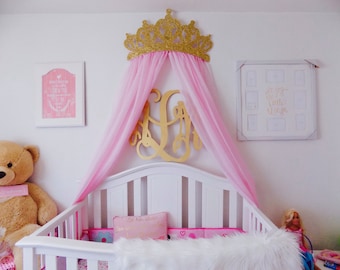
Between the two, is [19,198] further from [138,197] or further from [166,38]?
[166,38]

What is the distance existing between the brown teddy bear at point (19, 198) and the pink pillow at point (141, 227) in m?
0.53

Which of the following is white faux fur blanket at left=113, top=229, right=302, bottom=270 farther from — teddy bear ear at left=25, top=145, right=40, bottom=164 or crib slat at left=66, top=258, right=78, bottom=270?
teddy bear ear at left=25, top=145, right=40, bottom=164

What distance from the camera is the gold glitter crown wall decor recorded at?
1710 millimetres

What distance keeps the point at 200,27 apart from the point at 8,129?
1.72m

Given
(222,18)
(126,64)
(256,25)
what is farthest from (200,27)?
(126,64)

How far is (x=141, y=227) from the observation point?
5.17 feet

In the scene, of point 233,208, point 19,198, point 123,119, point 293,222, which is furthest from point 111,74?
point 293,222

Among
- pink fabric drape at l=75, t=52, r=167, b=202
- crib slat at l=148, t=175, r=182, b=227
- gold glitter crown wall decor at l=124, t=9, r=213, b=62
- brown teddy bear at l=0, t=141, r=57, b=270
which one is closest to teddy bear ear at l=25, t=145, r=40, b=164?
brown teddy bear at l=0, t=141, r=57, b=270

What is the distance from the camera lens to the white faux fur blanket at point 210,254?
0.81 m

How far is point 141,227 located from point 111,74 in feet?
3.83

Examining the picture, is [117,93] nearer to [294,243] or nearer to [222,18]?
[222,18]

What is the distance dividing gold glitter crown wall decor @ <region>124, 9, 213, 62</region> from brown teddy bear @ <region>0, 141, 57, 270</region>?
1.09 metres

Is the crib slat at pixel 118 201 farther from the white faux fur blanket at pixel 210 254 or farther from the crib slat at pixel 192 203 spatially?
the white faux fur blanket at pixel 210 254

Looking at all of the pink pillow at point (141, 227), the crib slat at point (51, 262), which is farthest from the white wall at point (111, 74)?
the crib slat at point (51, 262)
